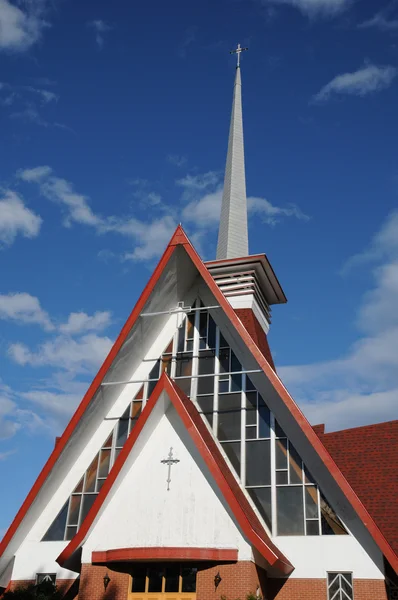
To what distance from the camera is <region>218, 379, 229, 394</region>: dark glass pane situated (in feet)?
66.2

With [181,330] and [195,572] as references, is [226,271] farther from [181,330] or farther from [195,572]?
[195,572]

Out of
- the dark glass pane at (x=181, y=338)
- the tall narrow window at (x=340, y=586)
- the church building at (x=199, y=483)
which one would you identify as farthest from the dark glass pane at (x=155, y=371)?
the tall narrow window at (x=340, y=586)

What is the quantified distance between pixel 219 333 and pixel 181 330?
1383 mm

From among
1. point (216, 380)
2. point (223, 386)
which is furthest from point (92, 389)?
point (223, 386)

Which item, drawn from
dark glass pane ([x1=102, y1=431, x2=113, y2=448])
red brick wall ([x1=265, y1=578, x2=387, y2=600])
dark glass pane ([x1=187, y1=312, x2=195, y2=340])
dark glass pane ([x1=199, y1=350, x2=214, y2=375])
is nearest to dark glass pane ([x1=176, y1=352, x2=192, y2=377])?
dark glass pane ([x1=199, y1=350, x2=214, y2=375])

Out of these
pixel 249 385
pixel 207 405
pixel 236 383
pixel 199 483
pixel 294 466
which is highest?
pixel 236 383

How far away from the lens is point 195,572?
16.2 meters

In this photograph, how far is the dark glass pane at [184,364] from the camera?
20969mm

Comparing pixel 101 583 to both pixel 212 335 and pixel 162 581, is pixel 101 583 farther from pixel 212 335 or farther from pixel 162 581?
pixel 212 335

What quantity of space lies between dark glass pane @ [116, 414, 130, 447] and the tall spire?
25.3 ft

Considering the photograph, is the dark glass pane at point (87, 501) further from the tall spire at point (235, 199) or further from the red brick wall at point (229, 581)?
the tall spire at point (235, 199)

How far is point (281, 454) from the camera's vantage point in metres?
18.7

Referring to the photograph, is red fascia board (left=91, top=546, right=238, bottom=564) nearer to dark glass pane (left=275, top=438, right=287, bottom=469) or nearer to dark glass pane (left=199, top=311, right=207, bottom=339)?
dark glass pane (left=275, top=438, right=287, bottom=469)

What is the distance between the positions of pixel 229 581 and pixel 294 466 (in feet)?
12.9
